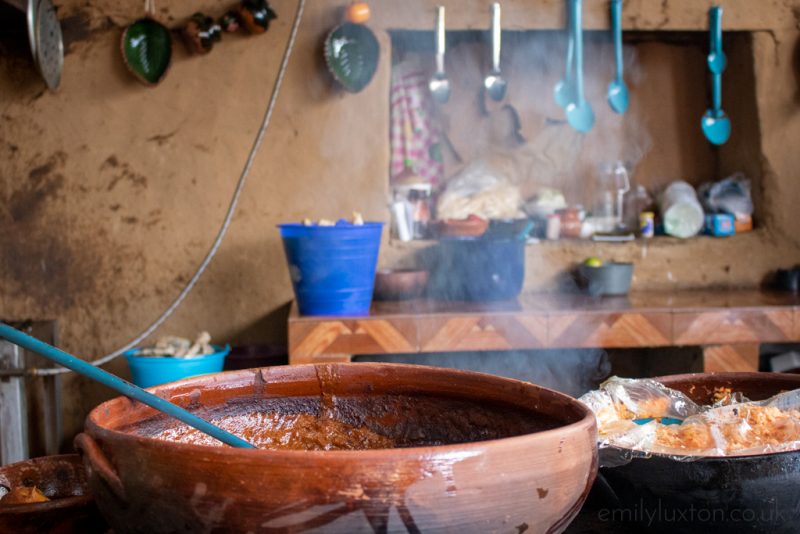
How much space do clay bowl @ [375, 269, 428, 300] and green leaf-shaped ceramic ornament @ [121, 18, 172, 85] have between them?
166 cm

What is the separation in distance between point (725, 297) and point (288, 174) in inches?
97.1

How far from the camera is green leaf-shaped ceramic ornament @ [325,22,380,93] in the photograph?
4047 millimetres

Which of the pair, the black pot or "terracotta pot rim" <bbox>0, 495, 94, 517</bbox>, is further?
the black pot

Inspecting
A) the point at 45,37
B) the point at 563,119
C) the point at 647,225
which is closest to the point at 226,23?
the point at 45,37

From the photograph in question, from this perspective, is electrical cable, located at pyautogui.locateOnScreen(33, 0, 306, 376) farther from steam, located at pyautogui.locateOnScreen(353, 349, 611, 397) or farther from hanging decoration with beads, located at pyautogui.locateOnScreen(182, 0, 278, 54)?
steam, located at pyautogui.locateOnScreen(353, 349, 611, 397)

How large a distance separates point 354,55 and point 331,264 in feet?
4.35

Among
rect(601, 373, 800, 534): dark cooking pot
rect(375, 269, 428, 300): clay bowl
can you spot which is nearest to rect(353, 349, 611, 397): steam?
rect(375, 269, 428, 300): clay bowl

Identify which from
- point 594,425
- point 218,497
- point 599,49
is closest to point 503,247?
point 599,49

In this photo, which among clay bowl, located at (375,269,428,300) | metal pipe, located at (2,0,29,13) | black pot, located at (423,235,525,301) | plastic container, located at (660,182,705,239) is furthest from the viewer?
plastic container, located at (660,182,705,239)

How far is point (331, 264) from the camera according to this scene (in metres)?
3.45

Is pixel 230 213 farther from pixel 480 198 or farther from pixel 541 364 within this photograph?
pixel 541 364

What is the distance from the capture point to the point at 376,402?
1301 mm

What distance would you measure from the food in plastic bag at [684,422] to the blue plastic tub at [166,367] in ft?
8.15

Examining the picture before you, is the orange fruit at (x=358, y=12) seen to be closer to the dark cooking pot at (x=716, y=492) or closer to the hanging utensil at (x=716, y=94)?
the hanging utensil at (x=716, y=94)
